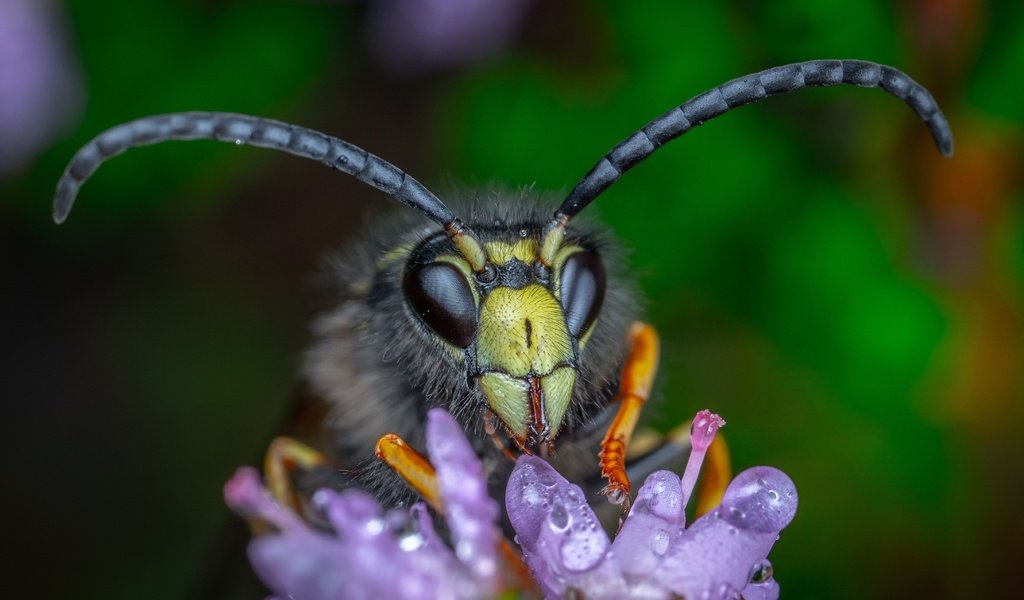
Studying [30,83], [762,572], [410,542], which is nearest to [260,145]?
[410,542]

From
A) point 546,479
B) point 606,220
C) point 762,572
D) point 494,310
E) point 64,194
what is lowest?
point 762,572

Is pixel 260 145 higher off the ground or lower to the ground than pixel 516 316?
higher

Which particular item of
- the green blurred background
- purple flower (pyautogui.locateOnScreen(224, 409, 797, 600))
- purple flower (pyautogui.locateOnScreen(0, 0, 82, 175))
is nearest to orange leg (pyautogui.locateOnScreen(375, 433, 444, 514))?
purple flower (pyautogui.locateOnScreen(224, 409, 797, 600))

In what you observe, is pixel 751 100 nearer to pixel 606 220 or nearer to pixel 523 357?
pixel 523 357

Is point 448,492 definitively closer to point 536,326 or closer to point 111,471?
point 536,326

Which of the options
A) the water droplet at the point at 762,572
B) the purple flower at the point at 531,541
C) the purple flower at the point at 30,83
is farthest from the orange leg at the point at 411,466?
the purple flower at the point at 30,83

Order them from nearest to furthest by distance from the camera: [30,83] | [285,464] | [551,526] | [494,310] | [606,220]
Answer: [551,526] → [494,310] → [285,464] → [606,220] → [30,83]

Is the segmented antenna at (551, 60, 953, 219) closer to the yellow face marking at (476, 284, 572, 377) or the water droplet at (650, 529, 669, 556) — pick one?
the yellow face marking at (476, 284, 572, 377)
